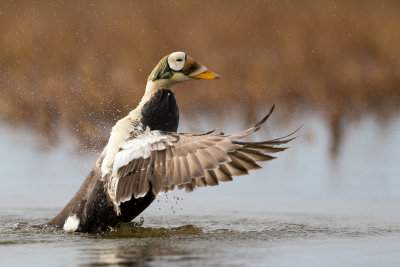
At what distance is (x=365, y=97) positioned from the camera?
15023mm

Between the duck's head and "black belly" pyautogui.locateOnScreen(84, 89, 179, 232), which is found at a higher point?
the duck's head

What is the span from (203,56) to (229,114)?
2.32 metres

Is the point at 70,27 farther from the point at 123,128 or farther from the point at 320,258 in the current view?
the point at 320,258

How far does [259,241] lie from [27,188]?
307cm

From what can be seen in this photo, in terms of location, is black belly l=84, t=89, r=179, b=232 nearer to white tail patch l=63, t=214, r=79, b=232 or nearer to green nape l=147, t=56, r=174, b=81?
white tail patch l=63, t=214, r=79, b=232

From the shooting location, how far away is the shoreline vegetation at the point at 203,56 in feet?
47.4

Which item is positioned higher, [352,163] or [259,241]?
[352,163]

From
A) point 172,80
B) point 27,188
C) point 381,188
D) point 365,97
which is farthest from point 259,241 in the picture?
point 365,97

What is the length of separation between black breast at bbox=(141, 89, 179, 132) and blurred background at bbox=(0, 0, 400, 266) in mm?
915

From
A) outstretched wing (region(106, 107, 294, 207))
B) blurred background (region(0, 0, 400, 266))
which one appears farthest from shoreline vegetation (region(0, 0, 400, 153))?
outstretched wing (region(106, 107, 294, 207))

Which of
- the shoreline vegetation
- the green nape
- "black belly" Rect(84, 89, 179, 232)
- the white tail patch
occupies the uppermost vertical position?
the shoreline vegetation

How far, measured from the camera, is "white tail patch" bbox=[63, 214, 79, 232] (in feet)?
27.3

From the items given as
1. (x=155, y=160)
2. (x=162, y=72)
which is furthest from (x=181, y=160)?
(x=162, y=72)

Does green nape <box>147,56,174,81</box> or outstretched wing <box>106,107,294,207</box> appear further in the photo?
green nape <box>147,56,174,81</box>
